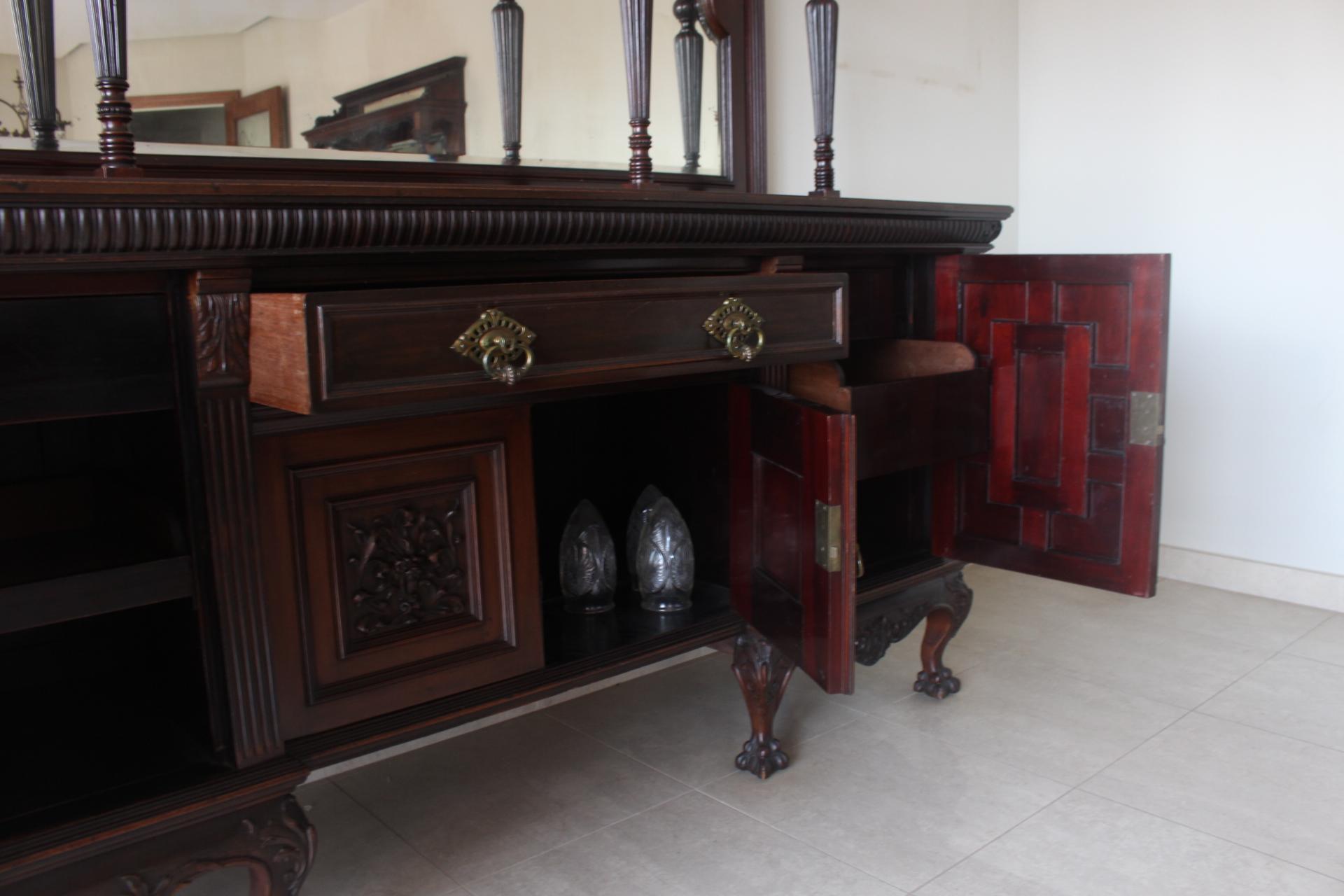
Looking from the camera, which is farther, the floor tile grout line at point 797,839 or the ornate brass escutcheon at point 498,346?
the floor tile grout line at point 797,839

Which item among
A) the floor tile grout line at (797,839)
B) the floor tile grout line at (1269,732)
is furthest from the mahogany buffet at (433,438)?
the floor tile grout line at (1269,732)

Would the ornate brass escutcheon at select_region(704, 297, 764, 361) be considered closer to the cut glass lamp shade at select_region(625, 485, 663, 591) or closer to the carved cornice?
the carved cornice

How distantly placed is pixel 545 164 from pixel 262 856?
118 cm

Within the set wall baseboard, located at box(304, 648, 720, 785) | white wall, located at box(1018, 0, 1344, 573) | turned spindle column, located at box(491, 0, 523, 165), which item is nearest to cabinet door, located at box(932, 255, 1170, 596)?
wall baseboard, located at box(304, 648, 720, 785)

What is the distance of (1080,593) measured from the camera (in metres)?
2.79

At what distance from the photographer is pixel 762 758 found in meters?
1.81

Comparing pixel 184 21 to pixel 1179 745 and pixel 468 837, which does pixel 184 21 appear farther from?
pixel 1179 745

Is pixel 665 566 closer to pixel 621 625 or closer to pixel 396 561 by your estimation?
pixel 621 625

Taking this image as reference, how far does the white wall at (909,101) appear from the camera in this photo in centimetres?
236

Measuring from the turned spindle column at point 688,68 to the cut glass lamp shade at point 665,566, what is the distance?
Result: 30.2 inches

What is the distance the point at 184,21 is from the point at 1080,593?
7.70 ft

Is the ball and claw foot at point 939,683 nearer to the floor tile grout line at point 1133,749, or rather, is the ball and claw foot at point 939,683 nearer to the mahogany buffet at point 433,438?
the mahogany buffet at point 433,438

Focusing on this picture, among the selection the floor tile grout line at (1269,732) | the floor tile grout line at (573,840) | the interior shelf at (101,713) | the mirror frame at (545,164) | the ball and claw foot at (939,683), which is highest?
the mirror frame at (545,164)

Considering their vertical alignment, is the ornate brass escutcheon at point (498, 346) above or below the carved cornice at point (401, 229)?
below
